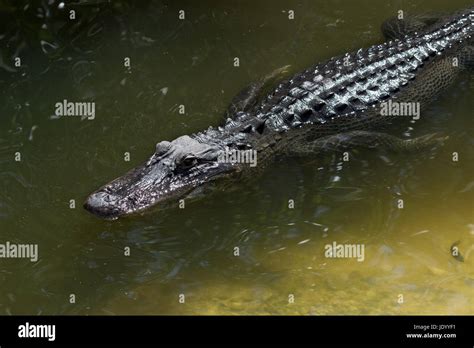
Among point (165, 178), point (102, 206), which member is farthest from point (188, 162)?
point (102, 206)

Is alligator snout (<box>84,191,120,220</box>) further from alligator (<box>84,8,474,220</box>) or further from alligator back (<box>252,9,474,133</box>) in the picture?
alligator back (<box>252,9,474,133</box>)

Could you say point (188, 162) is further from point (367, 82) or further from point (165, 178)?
point (367, 82)

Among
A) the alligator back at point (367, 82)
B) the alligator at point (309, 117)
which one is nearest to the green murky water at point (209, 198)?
the alligator at point (309, 117)

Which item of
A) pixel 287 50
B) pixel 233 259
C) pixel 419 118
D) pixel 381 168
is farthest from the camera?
pixel 287 50

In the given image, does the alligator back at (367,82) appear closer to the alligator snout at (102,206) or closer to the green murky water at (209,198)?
the green murky water at (209,198)

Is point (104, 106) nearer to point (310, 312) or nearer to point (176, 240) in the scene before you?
point (176, 240)

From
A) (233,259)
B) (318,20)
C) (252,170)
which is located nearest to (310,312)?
(233,259)

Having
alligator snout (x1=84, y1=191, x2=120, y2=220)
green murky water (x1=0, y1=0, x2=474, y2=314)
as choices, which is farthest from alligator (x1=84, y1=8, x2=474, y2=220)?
green murky water (x1=0, y1=0, x2=474, y2=314)
